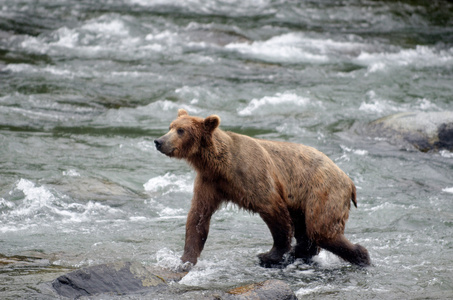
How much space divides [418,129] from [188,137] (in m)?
6.05

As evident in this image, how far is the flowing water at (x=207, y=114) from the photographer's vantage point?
6.13 metres

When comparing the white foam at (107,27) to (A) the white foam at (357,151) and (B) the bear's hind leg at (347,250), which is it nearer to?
(A) the white foam at (357,151)

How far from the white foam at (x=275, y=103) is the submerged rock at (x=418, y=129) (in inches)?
72.8

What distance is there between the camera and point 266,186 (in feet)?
18.6

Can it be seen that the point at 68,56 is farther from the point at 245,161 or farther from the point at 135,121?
the point at 245,161

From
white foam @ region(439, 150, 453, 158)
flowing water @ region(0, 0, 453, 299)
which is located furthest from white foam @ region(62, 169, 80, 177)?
white foam @ region(439, 150, 453, 158)

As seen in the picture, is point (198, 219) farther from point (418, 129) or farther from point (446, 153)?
point (418, 129)

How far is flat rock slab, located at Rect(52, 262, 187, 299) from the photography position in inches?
190

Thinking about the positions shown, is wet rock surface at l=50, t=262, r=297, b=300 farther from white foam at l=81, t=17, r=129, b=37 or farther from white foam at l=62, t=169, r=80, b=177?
white foam at l=81, t=17, r=129, b=37

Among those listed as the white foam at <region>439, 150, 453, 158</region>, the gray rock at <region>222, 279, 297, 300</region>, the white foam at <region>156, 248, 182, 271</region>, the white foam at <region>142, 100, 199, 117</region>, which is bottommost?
the white foam at <region>439, 150, 453, 158</region>

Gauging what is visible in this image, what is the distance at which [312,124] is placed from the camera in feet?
37.4

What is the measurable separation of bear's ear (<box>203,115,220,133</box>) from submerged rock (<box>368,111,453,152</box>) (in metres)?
5.55

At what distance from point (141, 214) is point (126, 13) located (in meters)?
12.2

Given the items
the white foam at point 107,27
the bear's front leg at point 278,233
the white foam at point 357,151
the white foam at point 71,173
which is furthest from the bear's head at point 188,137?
the white foam at point 107,27
